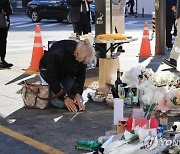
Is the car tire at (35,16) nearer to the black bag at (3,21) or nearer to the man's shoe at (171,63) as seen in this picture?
the black bag at (3,21)

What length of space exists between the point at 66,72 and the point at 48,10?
689 inches

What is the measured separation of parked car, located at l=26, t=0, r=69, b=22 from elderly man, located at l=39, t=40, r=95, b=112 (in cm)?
1669

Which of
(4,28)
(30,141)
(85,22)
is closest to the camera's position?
(30,141)

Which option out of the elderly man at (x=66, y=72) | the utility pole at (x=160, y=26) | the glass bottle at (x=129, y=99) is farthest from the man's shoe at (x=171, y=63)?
the elderly man at (x=66, y=72)

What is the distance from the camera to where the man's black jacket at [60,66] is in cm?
584

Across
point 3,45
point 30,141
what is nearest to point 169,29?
point 3,45

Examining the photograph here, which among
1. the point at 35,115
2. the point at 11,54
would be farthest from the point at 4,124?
the point at 11,54

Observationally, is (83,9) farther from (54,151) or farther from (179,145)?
(179,145)

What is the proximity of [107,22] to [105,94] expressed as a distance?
2.67m

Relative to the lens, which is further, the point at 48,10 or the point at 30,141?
the point at 48,10

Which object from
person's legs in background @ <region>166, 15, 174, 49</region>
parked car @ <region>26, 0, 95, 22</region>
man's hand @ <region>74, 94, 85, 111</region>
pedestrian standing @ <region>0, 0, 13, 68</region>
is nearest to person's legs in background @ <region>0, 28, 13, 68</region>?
pedestrian standing @ <region>0, 0, 13, 68</region>

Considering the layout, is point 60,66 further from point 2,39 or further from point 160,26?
point 160,26

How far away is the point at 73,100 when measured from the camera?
6.00 meters

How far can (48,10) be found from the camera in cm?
2316
